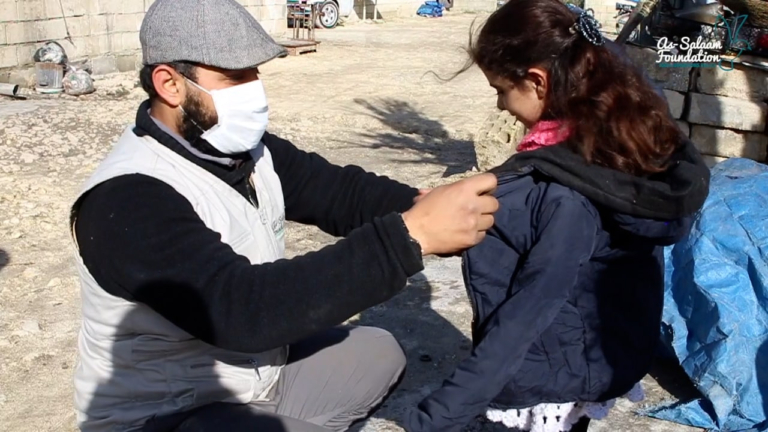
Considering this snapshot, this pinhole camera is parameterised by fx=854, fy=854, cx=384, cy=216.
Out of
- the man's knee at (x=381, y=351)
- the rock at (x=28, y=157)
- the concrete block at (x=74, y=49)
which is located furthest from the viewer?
A: the concrete block at (x=74, y=49)

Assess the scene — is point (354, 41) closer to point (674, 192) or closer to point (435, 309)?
point (435, 309)

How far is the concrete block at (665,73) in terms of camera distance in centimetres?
649

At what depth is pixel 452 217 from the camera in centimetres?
201

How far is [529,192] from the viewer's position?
217cm

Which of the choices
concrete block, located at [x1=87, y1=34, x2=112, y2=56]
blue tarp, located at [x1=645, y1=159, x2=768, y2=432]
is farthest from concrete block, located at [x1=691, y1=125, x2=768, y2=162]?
concrete block, located at [x1=87, y1=34, x2=112, y2=56]

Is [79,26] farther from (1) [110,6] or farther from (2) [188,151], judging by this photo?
(2) [188,151]

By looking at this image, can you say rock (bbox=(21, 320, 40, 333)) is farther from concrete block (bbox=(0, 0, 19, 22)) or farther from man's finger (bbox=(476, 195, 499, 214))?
concrete block (bbox=(0, 0, 19, 22))

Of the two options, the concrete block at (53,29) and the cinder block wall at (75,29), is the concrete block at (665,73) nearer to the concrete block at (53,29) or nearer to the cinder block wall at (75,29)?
the cinder block wall at (75,29)

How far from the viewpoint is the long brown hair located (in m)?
2.14

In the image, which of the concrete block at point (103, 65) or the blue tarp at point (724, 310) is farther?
the concrete block at point (103, 65)

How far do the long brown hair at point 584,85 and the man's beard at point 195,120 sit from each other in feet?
2.46

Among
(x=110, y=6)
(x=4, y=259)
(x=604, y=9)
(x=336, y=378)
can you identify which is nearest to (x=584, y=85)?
(x=336, y=378)

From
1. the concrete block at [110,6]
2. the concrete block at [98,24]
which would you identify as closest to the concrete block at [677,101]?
the concrete block at [98,24]

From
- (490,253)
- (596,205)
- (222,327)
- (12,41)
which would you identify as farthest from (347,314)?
(12,41)
